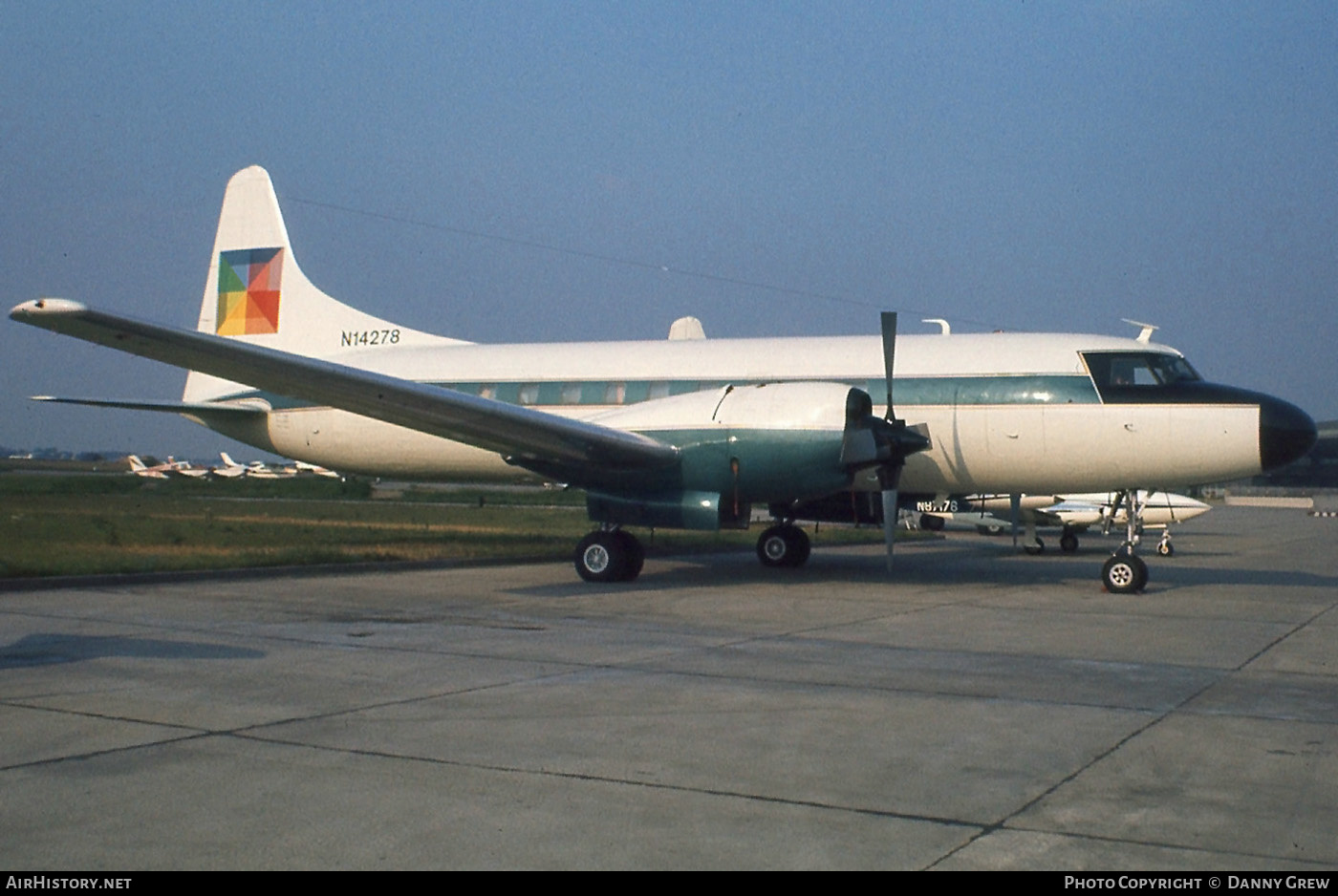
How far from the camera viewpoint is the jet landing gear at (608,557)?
52.1ft

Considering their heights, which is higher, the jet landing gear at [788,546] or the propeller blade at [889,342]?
the propeller blade at [889,342]

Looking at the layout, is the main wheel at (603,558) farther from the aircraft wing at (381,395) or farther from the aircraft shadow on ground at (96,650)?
the aircraft shadow on ground at (96,650)

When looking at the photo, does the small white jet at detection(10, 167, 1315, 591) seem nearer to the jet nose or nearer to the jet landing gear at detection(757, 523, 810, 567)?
the jet nose

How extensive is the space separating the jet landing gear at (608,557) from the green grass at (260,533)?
3562 mm

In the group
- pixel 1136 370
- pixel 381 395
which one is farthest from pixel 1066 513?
pixel 381 395

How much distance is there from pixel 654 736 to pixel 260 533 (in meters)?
20.1

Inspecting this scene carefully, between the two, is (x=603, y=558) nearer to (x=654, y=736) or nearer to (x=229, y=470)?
(x=654, y=736)

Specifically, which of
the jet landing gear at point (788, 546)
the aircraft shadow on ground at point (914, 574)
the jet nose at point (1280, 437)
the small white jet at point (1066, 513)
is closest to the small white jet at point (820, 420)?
the jet nose at point (1280, 437)

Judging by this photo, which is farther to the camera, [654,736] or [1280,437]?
[1280,437]

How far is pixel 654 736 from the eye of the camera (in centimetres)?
679

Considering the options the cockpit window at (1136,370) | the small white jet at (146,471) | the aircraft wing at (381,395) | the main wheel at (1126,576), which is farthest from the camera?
the small white jet at (146,471)

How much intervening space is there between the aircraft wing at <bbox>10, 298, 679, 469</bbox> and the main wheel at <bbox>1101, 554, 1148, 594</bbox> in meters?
6.00
